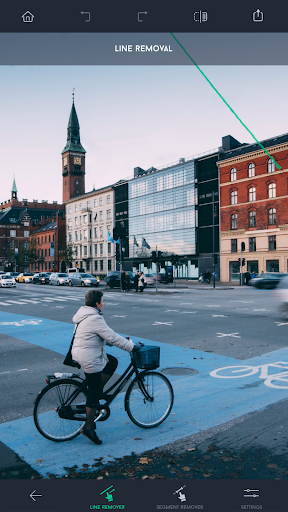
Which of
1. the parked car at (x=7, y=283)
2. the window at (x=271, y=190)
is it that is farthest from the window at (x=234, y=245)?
the parked car at (x=7, y=283)

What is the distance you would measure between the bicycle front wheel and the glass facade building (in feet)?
171

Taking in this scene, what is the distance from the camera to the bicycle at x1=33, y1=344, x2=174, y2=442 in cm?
450

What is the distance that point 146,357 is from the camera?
4707mm

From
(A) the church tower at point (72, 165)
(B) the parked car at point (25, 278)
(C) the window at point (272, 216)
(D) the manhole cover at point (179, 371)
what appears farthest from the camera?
(A) the church tower at point (72, 165)

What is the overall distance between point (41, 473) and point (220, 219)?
169ft

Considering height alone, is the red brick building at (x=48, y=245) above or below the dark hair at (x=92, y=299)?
above

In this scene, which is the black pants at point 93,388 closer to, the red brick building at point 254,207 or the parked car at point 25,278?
the red brick building at point 254,207

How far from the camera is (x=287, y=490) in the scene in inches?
98.5

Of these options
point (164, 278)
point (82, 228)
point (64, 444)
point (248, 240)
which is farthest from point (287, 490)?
point (82, 228)

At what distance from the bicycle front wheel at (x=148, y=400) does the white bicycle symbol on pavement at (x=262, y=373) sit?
2.23 metres

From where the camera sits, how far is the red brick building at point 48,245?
8725 cm
